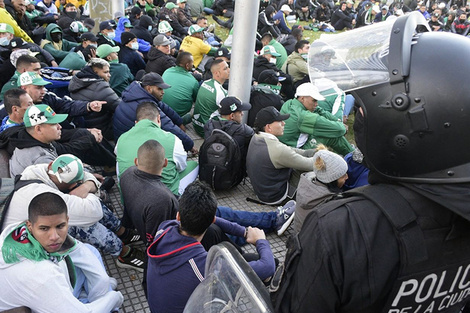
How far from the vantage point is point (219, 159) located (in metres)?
4.54

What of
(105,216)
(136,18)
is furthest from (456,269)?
(136,18)

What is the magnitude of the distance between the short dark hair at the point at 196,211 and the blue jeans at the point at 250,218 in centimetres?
130

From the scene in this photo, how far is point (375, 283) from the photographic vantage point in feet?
3.81

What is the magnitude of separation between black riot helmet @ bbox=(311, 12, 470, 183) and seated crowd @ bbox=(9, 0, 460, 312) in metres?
0.34

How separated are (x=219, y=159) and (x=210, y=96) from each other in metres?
1.60

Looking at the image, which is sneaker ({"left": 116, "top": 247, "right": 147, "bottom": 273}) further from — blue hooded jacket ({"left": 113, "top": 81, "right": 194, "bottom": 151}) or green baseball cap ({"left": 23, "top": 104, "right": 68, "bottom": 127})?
blue hooded jacket ({"left": 113, "top": 81, "right": 194, "bottom": 151})

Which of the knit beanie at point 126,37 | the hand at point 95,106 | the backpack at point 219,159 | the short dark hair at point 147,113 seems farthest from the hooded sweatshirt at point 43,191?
the knit beanie at point 126,37

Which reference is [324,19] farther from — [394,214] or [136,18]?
[394,214]

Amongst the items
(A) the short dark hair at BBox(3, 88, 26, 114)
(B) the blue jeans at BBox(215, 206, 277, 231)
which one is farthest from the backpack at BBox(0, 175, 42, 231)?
(B) the blue jeans at BBox(215, 206, 277, 231)

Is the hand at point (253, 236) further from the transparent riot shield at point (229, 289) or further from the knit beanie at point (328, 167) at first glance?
the transparent riot shield at point (229, 289)

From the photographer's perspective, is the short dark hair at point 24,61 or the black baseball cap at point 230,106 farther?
the short dark hair at point 24,61

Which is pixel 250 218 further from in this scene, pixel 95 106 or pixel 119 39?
pixel 119 39

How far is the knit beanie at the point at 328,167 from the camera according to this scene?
341cm

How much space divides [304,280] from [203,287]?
1.41 ft
